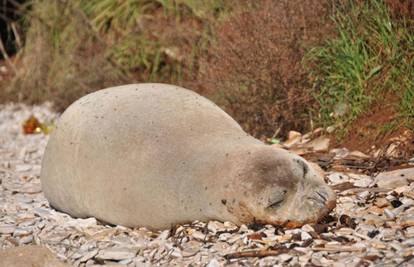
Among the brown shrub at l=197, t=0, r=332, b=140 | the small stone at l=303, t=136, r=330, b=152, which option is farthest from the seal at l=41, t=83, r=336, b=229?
the brown shrub at l=197, t=0, r=332, b=140

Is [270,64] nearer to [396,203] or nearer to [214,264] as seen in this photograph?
[396,203]

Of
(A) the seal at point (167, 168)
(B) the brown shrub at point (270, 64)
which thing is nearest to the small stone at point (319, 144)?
(B) the brown shrub at point (270, 64)

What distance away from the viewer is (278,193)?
3510 mm

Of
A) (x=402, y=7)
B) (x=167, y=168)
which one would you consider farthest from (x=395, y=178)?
(x=402, y=7)

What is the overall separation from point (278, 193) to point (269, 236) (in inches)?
7.2

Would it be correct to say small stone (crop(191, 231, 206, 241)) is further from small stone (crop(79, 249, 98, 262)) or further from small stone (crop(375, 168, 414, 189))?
small stone (crop(375, 168, 414, 189))

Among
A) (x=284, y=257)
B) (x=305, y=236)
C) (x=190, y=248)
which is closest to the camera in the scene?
(x=284, y=257)

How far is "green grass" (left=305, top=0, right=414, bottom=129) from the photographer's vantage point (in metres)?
4.98

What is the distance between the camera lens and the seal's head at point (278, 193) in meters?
3.52

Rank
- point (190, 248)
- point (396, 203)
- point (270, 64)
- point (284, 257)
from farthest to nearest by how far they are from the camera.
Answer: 1. point (270, 64)
2. point (396, 203)
3. point (190, 248)
4. point (284, 257)

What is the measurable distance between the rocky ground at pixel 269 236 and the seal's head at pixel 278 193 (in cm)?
6

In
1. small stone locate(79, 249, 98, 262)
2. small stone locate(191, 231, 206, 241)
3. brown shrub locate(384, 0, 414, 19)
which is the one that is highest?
brown shrub locate(384, 0, 414, 19)

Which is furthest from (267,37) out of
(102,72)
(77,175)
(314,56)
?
(102,72)

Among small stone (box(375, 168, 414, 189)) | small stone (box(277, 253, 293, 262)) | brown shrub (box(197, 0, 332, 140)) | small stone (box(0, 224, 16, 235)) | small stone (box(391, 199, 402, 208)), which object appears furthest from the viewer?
brown shrub (box(197, 0, 332, 140))
